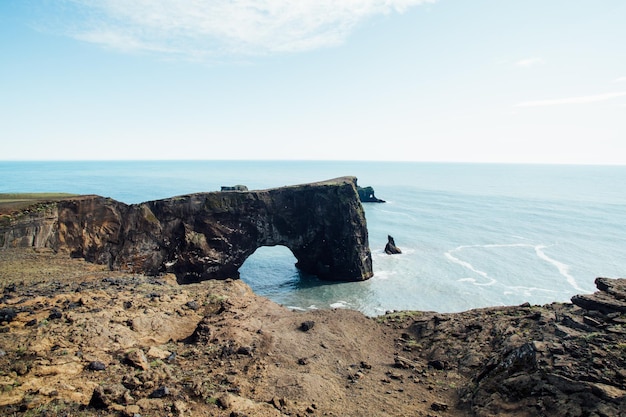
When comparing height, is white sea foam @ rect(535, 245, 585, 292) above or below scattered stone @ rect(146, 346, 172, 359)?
below

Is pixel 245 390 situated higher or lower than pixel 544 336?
lower

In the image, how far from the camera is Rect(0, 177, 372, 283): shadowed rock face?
35281mm

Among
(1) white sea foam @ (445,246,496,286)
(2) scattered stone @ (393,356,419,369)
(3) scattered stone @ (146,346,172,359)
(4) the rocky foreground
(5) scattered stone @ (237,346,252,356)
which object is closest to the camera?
(4) the rocky foreground

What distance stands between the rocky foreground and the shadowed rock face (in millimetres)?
12988

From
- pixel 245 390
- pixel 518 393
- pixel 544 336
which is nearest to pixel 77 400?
pixel 245 390

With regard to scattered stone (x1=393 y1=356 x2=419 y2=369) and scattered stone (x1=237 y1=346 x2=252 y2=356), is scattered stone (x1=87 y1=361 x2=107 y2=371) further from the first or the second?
scattered stone (x1=393 y1=356 x2=419 y2=369)

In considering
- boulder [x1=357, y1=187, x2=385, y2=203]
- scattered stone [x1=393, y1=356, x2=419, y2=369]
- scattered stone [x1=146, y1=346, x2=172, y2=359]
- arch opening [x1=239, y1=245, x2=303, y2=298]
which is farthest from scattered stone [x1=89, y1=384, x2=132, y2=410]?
boulder [x1=357, y1=187, x2=385, y2=203]

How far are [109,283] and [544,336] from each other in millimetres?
22579

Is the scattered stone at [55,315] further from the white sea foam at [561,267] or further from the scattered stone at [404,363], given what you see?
the white sea foam at [561,267]

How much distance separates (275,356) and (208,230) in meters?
31.9

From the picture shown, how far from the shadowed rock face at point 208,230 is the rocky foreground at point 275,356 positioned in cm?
Answer: 1299

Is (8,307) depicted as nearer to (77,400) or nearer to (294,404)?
(77,400)

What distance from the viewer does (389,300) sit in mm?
42688

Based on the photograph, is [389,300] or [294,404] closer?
[294,404]
